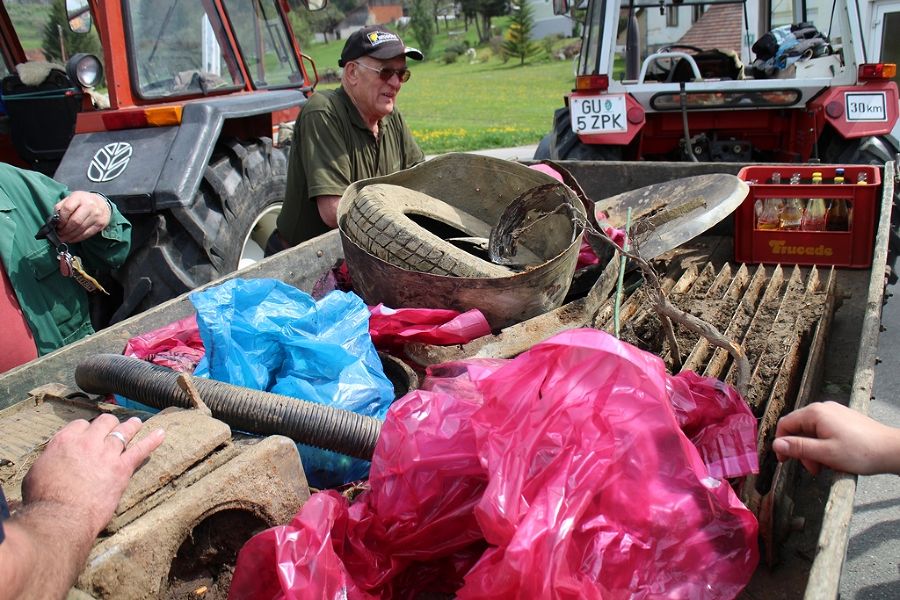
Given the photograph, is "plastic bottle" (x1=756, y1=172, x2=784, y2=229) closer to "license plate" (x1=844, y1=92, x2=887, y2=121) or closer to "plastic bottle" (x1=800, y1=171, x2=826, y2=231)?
"plastic bottle" (x1=800, y1=171, x2=826, y2=231)

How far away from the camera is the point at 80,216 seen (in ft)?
7.88

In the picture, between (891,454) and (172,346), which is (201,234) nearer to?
(172,346)

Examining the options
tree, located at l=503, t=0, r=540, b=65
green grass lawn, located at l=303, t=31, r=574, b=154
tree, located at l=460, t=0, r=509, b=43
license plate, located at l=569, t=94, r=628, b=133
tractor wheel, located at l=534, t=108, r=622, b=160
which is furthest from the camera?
tree, located at l=460, t=0, r=509, b=43

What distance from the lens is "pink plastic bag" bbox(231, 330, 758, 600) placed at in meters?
1.21

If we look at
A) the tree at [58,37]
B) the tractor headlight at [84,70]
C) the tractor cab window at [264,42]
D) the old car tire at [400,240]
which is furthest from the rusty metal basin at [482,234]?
the tree at [58,37]

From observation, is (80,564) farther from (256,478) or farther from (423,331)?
(423,331)

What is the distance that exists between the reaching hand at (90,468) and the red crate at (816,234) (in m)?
2.44

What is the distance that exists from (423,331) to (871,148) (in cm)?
348

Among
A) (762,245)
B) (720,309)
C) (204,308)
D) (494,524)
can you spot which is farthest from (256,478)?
(762,245)

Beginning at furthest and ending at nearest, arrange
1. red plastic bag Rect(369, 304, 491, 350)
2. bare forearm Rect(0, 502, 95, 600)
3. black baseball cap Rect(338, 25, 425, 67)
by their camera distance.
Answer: black baseball cap Rect(338, 25, 425, 67)
red plastic bag Rect(369, 304, 491, 350)
bare forearm Rect(0, 502, 95, 600)

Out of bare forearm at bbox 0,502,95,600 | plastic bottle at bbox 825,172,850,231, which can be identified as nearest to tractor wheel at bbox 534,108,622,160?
plastic bottle at bbox 825,172,850,231

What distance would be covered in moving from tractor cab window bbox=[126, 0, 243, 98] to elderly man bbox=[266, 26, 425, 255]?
3.11ft

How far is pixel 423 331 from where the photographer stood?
2.12m

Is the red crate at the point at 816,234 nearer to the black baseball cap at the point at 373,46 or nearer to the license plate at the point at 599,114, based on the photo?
the black baseball cap at the point at 373,46
